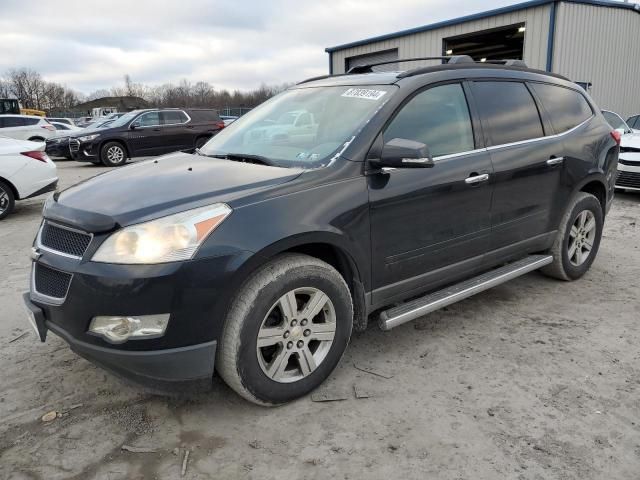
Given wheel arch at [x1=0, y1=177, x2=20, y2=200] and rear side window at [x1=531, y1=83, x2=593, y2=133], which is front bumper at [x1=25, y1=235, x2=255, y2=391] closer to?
rear side window at [x1=531, y1=83, x2=593, y2=133]

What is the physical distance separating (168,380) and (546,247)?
3.22 metres

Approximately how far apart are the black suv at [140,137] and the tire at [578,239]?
12.0 m

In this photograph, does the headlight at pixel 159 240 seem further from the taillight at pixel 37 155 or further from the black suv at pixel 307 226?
the taillight at pixel 37 155

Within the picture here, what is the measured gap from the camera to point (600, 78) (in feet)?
53.7

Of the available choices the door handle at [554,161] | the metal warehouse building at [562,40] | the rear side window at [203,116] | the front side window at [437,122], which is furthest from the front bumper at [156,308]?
the rear side window at [203,116]

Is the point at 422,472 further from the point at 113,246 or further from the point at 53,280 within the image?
the point at 53,280

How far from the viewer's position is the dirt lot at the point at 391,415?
230 centimetres

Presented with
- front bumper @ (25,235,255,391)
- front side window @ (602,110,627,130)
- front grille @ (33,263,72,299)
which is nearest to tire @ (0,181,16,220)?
front grille @ (33,263,72,299)

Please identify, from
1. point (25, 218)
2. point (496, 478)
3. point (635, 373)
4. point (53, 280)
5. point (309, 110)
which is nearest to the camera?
point (496, 478)

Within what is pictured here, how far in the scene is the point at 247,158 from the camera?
3.20m

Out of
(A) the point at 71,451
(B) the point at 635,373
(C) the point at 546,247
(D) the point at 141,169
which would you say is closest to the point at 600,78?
(C) the point at 546,247

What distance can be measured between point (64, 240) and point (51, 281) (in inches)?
8.3

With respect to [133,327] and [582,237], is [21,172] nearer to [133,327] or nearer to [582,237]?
[133,327]

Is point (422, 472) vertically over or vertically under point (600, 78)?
under
